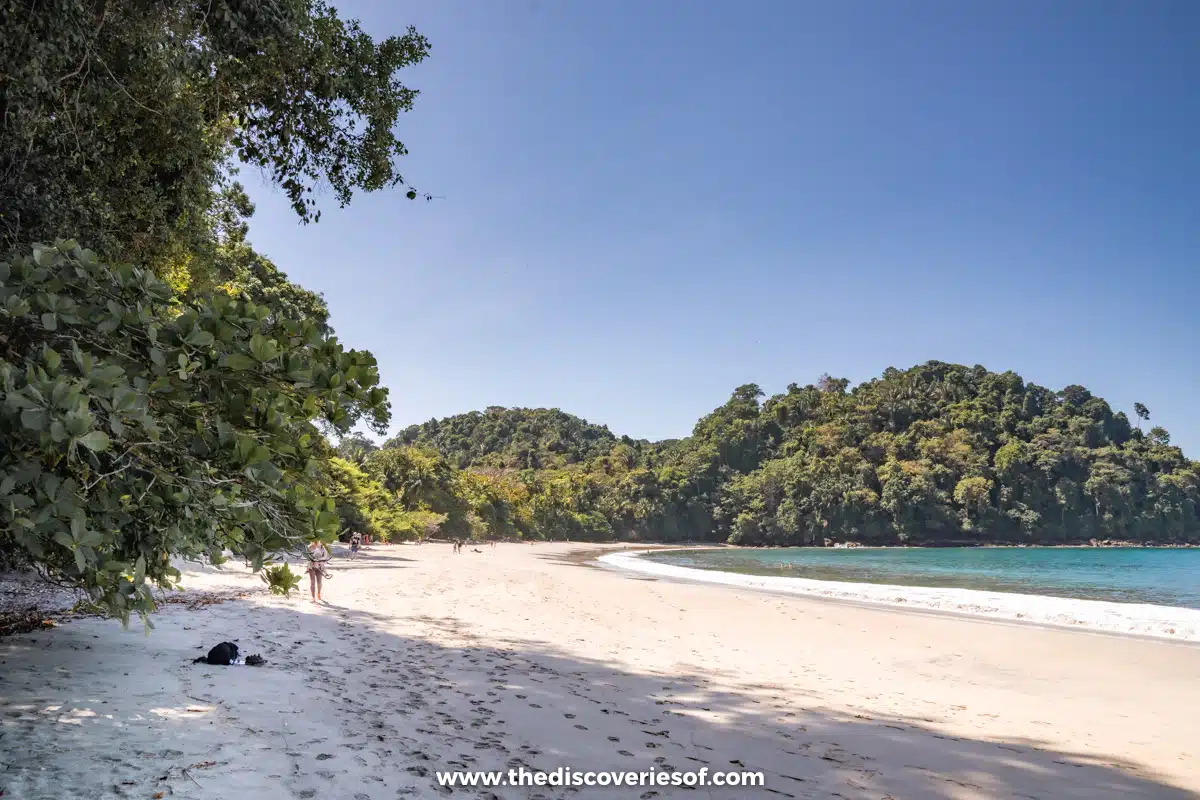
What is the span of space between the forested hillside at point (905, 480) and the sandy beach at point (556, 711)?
55963 mm

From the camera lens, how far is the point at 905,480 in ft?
257

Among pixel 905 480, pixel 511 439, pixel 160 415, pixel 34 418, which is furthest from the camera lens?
pixel 511 439

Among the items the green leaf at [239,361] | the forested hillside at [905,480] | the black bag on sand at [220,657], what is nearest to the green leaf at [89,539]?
the green leaf at [239,361]

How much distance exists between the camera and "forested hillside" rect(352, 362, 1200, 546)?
78.0 m

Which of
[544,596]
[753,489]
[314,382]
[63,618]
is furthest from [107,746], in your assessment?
[753,489]

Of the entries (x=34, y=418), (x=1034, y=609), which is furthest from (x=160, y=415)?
(x=1034, y=609)

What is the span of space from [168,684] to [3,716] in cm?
114

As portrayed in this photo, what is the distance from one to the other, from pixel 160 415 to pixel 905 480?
85176 mm

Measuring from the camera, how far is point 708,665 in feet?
26.5

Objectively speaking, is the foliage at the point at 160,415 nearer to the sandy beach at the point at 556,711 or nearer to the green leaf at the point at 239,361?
the green leaf at the point at 239,361

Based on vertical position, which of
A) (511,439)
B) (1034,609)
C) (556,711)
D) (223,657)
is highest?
(511,439)

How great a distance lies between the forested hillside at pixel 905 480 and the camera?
256ft

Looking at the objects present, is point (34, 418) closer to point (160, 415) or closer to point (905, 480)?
point (160, 415)

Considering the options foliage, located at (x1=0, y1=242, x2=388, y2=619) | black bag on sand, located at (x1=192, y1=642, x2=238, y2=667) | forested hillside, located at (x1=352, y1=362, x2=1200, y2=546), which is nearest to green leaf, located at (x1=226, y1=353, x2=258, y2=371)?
foliage, located at (x1=0, y1=242, x2=388, y2=619)
